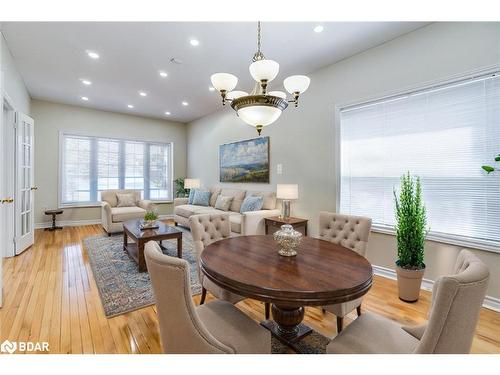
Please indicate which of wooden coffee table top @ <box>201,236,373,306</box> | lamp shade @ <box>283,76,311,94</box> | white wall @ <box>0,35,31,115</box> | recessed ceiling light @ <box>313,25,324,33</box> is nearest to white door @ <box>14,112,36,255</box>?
white wall @ <box>0,35,31,115</box>

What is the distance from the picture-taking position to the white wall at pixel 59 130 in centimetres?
552

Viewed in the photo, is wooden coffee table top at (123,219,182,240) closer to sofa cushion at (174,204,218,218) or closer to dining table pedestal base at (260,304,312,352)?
sofa cushion at (174,204,218,218)

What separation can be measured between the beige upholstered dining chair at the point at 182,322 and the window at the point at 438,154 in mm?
2486

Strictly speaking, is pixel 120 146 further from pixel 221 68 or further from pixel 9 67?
pixel 221 68

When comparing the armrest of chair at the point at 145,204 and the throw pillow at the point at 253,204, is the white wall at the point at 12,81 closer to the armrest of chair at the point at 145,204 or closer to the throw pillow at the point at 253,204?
the armrest of chair at the point at 145,204

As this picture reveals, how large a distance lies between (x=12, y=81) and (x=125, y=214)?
2.72 meters

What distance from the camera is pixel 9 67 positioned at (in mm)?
3406

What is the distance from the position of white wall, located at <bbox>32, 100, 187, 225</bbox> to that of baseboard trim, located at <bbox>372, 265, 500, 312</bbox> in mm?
6362

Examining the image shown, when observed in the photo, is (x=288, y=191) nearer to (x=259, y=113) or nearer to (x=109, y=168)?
(x=259, y=113)

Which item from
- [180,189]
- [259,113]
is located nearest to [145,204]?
[180,189]

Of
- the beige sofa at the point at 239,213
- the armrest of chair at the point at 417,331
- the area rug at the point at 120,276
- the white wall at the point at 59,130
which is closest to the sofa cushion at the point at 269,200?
the beige sofa at the point at 239,213
